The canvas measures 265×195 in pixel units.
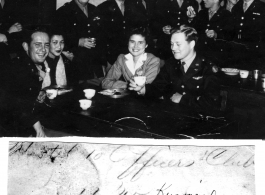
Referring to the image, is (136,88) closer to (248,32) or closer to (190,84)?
(190,84)

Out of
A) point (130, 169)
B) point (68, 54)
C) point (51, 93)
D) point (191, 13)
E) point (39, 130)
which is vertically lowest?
point (130, 169)

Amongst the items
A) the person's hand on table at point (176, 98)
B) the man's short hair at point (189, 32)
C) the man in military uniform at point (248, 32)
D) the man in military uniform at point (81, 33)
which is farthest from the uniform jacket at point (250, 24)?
the man in military uniform at point (81, 33)

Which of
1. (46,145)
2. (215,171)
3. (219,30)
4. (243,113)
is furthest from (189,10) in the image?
(46,145)

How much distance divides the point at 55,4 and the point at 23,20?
4.2 inches

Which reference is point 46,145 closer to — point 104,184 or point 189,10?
point 104,184

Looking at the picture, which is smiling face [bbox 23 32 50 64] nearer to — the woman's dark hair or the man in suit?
the man in suit

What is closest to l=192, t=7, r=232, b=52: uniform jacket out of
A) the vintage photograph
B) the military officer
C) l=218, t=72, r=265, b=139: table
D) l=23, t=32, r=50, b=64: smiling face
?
the military officer

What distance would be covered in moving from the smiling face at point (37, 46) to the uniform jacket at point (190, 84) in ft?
1.08

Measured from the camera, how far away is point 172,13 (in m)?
0.95

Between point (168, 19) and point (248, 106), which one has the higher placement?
point (168, 19)

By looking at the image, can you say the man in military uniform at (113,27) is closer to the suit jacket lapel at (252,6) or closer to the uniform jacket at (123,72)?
the uniform jacket at (123,72)

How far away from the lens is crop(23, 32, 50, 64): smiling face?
0.96 meters

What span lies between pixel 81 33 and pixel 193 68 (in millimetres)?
346

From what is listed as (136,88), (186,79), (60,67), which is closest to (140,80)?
(136,88)
